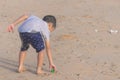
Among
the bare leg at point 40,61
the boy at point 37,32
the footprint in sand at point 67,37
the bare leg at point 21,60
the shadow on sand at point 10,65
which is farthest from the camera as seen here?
the footprint in sand at point 67,37

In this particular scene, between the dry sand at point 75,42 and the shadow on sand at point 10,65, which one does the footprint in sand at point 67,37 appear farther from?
the shadow on sand at point 10,65

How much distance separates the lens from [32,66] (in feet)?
24.8

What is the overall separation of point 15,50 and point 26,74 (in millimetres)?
1599

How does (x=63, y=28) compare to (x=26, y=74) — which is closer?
(x=26, y=74)

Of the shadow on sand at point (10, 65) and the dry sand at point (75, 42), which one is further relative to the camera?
the shadow on sand at point (10, 65)

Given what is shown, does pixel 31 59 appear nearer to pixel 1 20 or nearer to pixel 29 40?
pixel 29 40

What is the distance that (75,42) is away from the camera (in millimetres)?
9141

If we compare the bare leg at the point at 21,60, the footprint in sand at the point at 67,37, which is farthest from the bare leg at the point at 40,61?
the footprint in sand at the point at 67,37

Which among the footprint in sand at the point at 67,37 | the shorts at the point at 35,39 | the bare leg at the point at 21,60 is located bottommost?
the footprint in sand at the point at 67,37

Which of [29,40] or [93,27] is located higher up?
[29,40]

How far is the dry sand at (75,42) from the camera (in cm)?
718

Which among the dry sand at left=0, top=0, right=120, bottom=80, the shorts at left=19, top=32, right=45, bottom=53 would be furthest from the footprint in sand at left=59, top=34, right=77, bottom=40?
the shorts at left=19, top=32, right=45, bottom=53

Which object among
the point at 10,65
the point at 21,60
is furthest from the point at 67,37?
the point at 21,60

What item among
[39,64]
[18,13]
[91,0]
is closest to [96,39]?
[39,64]
